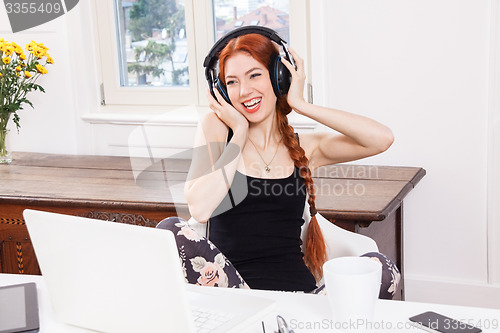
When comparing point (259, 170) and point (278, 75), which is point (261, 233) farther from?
point (278, 75)

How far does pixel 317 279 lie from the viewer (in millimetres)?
1890

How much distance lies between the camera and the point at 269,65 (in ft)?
5.79

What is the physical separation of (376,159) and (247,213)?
109 cm

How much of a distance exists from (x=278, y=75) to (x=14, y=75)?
1.63 metres

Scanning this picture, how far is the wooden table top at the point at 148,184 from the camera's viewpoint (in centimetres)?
227

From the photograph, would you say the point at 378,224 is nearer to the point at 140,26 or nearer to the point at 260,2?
the point at 260,2

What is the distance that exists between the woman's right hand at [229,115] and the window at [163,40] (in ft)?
3.78

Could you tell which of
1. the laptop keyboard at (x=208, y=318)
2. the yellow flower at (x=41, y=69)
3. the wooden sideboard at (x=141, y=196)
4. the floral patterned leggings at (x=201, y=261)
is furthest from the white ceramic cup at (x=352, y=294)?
the yellow flower at (x=41, y=69)

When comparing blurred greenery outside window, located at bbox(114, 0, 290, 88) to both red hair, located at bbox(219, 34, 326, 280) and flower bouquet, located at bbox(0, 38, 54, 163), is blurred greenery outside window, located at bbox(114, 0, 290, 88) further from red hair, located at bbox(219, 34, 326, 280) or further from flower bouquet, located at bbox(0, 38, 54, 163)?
red hair, located at bbox(219, 34, 326, 280)

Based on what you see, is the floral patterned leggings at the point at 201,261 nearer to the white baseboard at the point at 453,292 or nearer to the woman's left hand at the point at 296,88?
the woman's left hand at the point at 296,88

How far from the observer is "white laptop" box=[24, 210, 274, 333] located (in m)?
0.92

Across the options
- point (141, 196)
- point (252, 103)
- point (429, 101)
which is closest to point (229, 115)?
point (252, 103)

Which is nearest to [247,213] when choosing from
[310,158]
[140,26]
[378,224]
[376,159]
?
[310,158]

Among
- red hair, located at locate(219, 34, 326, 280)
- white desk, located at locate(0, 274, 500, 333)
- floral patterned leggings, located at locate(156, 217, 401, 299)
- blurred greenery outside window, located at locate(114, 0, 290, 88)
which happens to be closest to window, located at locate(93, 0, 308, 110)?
blurred greenery outside window, located at locate(114, 0, 290, 88)
